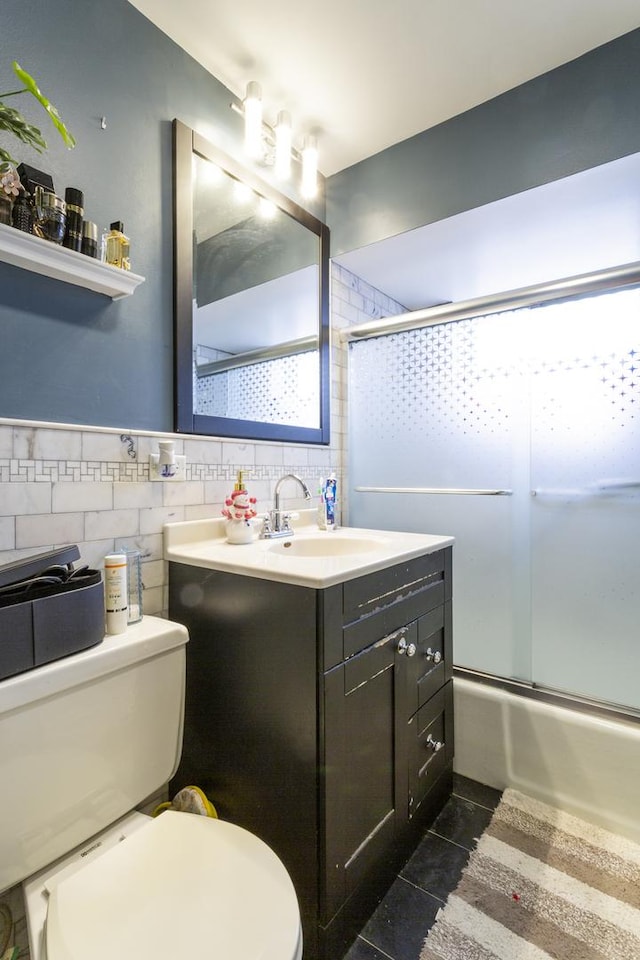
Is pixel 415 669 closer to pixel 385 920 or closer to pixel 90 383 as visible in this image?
pixel 385 920

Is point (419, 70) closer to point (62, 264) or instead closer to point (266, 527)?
point (62, 264)

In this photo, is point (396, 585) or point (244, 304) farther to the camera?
point (244, 304)

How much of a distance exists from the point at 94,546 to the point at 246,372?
30.7 inches

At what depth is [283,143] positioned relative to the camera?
158 centimetres

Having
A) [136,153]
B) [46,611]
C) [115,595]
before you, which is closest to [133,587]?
[115,595]

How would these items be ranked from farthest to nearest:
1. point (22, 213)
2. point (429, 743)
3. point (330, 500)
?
1. point (330, 500)
2. point (429, 743)
3. point (22, 213)

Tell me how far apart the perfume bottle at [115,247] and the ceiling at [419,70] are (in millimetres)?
697

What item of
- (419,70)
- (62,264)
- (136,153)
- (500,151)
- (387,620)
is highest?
(419,70)

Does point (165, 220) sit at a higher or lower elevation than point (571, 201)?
lower

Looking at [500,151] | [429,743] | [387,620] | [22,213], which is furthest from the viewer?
[500,151]

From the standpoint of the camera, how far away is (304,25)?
1344 mm

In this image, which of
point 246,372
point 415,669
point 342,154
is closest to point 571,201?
point 342,154

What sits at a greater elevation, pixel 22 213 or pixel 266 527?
pixel 22 213

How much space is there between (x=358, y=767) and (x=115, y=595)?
0.68 meters
